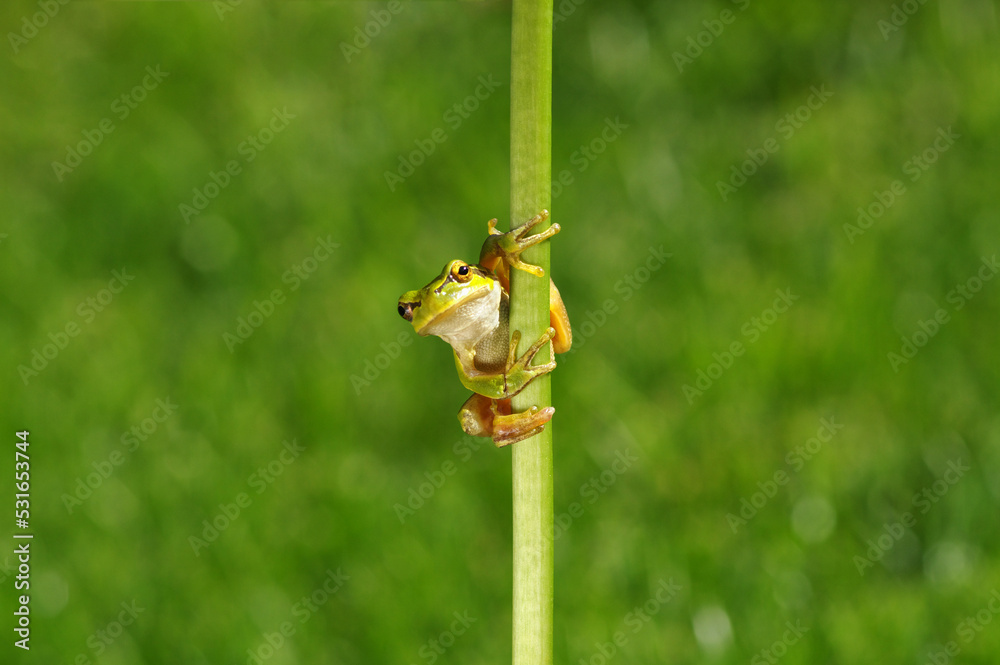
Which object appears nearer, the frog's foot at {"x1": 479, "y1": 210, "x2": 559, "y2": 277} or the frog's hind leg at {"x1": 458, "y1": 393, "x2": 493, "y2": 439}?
the frog's foot at {"x1": 479, "y1": 210, "x2": 559, "y2": 277}

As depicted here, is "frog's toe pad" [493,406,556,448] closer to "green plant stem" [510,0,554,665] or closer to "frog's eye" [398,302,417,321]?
"green plant stem" [510,0,554,665]

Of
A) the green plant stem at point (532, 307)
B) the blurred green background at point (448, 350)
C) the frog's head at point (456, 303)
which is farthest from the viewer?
the blurred green background at point (448, 350)

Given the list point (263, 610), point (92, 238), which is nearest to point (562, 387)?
point (263, 610)

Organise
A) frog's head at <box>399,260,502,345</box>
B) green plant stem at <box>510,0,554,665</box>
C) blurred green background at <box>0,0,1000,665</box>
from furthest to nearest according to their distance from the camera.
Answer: blurred green background at <box>0,0,1000,665</box>
frog's head at <box>399,260,502,345</box>
green plant stem at <box>510,0,554,665</box>

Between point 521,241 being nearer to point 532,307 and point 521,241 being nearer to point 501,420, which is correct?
point 532,307

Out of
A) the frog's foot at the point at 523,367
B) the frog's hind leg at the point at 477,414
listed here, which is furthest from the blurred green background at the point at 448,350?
the frog's foot at the point at 523,367

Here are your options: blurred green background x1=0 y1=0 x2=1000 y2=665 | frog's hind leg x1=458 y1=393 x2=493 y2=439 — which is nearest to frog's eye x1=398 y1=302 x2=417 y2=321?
frog's hind leg x1=458 y1=393 x2=493 y2=439

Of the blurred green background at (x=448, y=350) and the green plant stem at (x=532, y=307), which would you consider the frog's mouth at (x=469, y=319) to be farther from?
the blurred green background at (x=448, y=350)

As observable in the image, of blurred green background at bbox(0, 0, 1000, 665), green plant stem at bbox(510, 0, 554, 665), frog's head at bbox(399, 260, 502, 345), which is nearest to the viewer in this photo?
green plant stem at bbox(510, 0, 554, 665)
